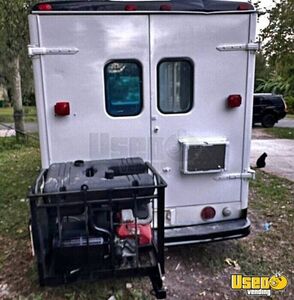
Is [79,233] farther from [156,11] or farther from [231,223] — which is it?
[156,11]

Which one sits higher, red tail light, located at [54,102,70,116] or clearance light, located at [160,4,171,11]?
clearance light, located at [160,4,171,11]

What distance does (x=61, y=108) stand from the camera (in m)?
2.82

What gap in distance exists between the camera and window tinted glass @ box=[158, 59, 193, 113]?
3008mm

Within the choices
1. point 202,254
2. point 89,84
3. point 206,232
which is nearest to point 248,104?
point 206,232

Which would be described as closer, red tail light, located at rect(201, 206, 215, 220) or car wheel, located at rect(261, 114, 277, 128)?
red tail light, located at rect(201, 206, 215, 220)

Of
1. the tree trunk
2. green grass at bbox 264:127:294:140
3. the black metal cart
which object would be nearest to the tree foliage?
green grass at bbox 264:127:294:140

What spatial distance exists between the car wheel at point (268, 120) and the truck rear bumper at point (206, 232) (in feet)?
48.1

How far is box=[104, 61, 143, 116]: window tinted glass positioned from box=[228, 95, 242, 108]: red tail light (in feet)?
2.67

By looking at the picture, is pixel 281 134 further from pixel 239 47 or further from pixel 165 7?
pixel 165 7

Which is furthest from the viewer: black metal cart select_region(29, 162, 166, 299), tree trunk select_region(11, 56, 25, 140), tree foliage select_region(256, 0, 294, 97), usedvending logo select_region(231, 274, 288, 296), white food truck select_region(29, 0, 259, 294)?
tree foliage select_region(256, 0, 294, 97)

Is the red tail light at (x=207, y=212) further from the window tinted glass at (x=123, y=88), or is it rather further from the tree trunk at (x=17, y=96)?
the tree trunk at (x=17, y=96)

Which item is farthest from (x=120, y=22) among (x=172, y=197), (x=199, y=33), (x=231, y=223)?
(x=231, y=223)

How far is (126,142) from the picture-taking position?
119 inches

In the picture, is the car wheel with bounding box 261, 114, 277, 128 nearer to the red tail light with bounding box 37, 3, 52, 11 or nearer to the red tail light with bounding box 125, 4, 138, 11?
the red tail light with bounding box 125, 4, 138, 11
